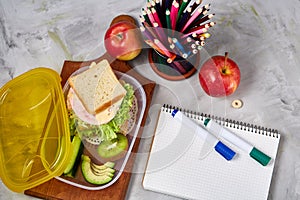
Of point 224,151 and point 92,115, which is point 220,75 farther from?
point 92,115

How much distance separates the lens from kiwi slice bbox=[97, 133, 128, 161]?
1.18m

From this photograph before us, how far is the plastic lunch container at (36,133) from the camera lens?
3.70 ft

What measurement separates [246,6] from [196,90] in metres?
0.25

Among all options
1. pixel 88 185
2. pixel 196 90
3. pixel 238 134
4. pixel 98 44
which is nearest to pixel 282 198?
pixel 238 134

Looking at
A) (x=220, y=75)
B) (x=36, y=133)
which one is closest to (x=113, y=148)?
(x=36, y=133)

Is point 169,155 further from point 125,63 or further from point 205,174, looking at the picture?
point 125,63

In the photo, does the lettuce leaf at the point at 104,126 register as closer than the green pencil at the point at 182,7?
No

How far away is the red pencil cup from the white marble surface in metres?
0.02

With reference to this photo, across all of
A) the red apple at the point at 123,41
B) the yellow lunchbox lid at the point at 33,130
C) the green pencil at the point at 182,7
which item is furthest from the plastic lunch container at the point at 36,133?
the green pencil at the point at 182,7

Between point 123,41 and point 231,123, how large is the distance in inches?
12.1

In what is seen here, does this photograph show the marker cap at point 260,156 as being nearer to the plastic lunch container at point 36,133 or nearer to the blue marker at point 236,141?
the blue marker at point 236,141

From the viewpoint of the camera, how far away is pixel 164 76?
1.22 metres

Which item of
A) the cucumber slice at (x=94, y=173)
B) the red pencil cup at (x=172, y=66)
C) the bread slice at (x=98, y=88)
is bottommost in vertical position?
the cucumber slice at (x=94, y=173)

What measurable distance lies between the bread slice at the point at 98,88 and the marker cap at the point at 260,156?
32 cm
